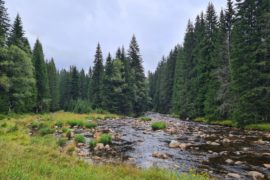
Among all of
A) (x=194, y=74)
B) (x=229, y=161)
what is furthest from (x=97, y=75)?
(x=229, y=161)

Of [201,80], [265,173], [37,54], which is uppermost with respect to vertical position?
[37,54]

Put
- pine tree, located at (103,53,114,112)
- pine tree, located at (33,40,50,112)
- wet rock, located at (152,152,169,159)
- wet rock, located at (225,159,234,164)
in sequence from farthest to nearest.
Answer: pine tree, located at (103,53,114,112), pine tree, located at (33,40,50,112), wet rock, located at (152,152,169,159), wet rock, located at (225,159,234,164)

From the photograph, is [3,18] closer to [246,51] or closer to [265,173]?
[246,51]

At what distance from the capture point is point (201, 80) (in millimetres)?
38000

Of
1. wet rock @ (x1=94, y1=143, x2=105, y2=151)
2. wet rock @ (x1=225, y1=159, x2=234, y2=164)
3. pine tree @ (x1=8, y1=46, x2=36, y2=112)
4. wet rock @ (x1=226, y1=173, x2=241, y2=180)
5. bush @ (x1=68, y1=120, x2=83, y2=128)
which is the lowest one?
wet rock @ (x1=226, y1=173, x2=241, y2=180)

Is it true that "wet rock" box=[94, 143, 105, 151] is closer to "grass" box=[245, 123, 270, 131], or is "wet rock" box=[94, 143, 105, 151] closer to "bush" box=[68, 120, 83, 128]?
"bush" box=[68, 120, 83, 128]

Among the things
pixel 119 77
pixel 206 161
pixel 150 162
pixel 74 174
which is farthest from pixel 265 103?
pixel 119 77

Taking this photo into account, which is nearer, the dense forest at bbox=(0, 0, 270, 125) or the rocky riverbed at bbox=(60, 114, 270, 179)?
the rocky riverbed at bbox=(60, 114, 270, 179)

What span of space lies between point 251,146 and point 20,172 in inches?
518

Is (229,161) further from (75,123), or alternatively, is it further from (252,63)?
(75,123)

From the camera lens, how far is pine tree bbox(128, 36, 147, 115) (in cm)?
5169

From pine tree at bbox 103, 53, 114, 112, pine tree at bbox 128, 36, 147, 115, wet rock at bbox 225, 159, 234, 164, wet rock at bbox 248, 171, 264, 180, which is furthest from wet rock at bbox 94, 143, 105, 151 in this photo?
pine tree at bbox 128, 36, 147, 115

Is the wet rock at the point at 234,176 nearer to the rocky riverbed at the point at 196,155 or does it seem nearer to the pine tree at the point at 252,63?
the rocky riverbed at the point at 196,155

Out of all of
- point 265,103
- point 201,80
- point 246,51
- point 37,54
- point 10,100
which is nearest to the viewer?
point 265,103
